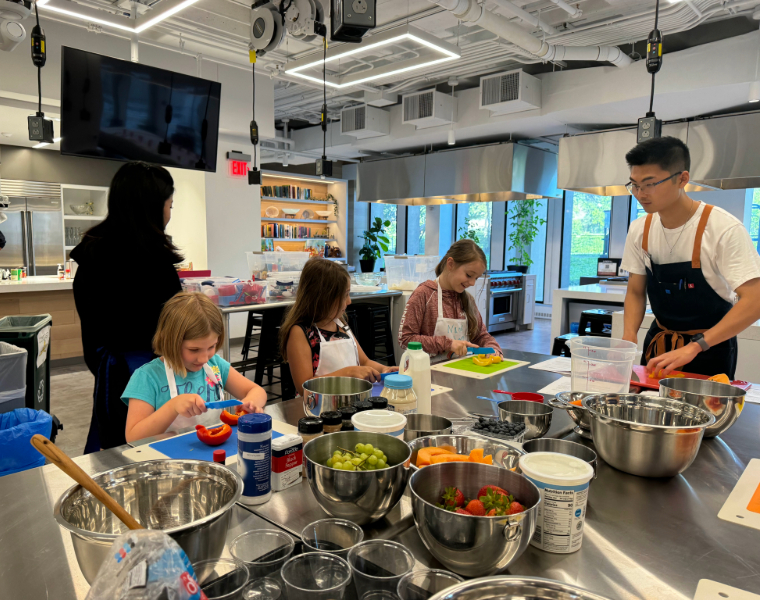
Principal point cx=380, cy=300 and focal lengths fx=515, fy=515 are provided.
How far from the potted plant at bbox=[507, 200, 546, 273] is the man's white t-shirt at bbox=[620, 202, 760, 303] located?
6948 mm

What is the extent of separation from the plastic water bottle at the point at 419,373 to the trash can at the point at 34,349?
95.0 inches

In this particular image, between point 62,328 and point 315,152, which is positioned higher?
point 315,152

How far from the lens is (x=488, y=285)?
8375 millimetres

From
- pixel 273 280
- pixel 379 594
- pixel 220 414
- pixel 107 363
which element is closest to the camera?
pixel 379 594

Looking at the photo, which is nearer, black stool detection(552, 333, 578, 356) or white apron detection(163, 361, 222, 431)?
white apron detection(163, 361, 222, 431)

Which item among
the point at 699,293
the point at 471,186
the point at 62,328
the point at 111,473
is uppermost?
the point at 471,186

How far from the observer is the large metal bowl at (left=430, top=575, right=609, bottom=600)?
692 millimetres

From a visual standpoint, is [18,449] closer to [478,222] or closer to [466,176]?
[466,176]

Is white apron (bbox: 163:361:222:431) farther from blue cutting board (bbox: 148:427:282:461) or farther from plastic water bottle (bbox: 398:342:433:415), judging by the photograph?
plastic water bottle (bbox: 398:342:433:415)

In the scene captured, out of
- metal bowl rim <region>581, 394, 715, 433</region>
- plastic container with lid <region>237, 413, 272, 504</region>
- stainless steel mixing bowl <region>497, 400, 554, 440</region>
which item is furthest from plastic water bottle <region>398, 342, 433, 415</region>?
plastic container with lid <region>237, 413, 272, 504</region>

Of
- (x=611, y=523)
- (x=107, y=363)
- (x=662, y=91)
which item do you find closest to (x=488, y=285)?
(x=662, y=91)

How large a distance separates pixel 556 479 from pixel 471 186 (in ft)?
24.8

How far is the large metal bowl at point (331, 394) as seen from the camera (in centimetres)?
146

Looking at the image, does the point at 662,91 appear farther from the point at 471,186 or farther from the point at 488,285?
the point at 488,285
